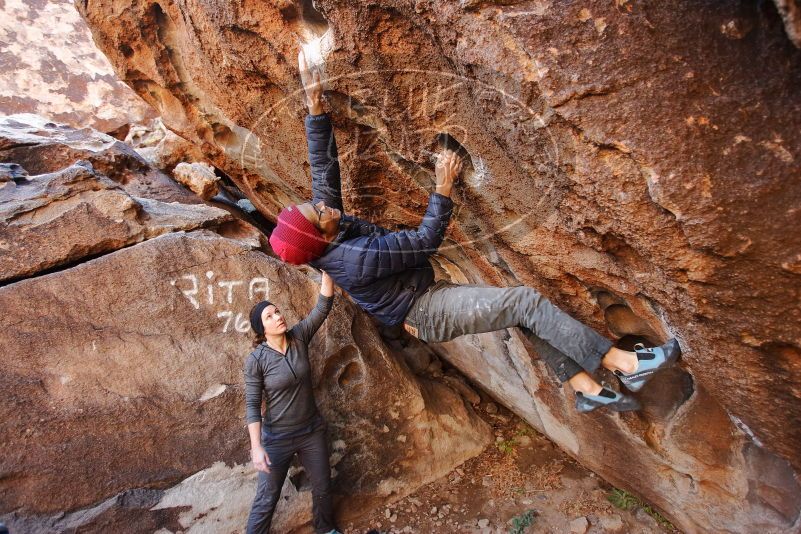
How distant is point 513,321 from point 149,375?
2.43 meters

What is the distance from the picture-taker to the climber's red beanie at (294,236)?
7.97 feet

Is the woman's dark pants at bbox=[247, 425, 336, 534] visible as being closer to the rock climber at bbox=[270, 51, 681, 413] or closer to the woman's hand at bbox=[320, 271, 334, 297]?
the woman's hand at bbox=[320, 271, 334, 297]

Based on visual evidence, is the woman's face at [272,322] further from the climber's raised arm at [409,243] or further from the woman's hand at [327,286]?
the climber's raised arm at [409,243]

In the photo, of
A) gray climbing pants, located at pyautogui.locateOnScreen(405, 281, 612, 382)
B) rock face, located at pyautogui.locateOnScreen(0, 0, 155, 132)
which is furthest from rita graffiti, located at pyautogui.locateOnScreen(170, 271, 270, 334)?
rock face, located at pyautogui.locateOnScreen(0, 0, 155, 132)

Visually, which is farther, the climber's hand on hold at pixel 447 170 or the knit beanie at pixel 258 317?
the knit beanie at pixel 258 317

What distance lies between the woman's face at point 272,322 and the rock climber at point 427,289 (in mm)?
556

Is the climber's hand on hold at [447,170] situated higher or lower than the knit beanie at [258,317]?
higher

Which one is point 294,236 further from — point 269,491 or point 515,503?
point 515,503

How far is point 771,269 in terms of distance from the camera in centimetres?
182

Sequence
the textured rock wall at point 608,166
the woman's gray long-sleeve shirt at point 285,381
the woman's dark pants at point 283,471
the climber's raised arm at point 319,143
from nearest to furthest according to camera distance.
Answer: the textured rock wall at point 608,166, the climber's raised arm at point 319,143, the woman's gray long-sleeve shirt at point 285,381, the woman's dark pants at point 283,471

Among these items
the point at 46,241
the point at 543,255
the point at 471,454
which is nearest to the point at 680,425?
the point at 543,255

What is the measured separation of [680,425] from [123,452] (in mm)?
3536

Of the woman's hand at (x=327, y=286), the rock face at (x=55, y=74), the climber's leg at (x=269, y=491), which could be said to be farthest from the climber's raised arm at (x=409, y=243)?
the rock face at (x=55, y=74)

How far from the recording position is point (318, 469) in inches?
129
